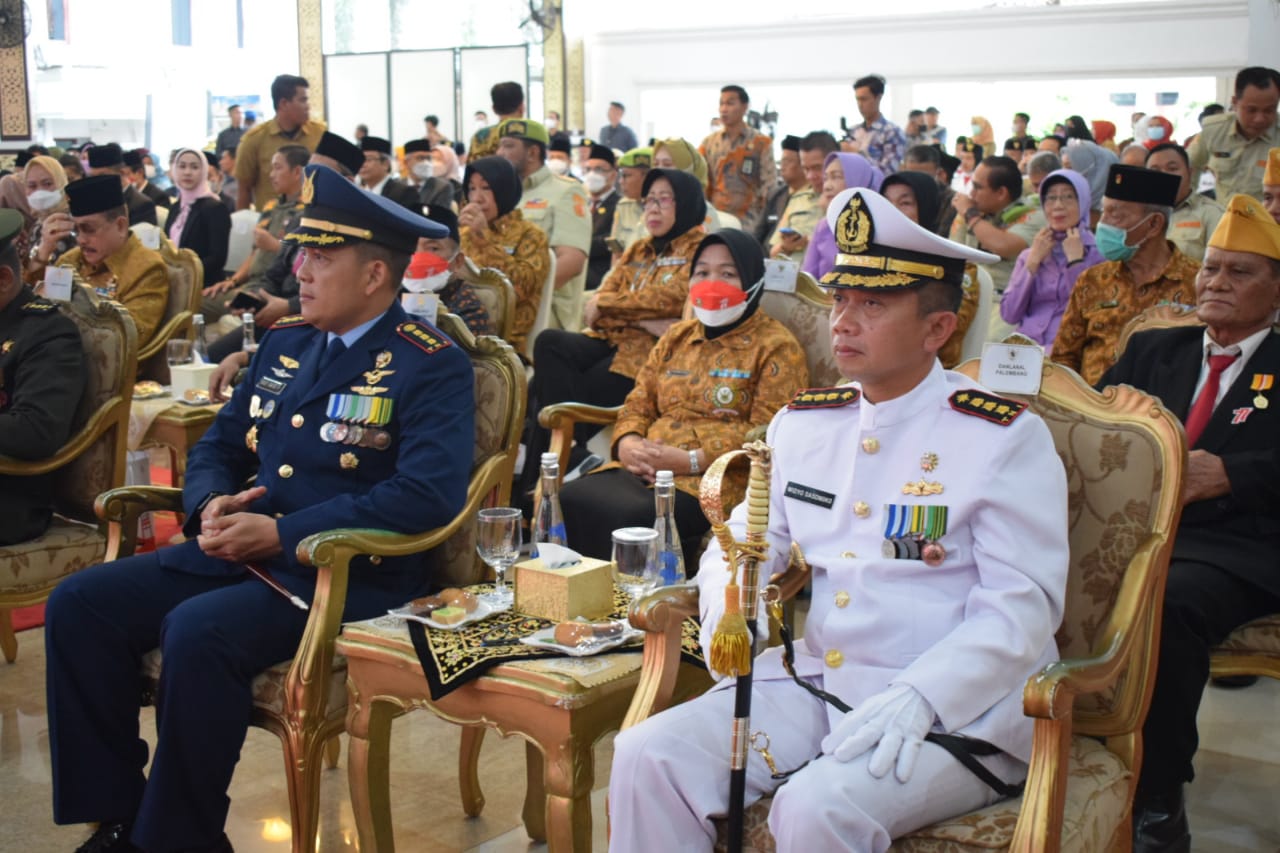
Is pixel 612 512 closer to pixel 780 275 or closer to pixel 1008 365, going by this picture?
pixel 780 275

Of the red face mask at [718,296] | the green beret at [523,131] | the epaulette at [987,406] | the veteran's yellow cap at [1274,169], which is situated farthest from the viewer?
the green beret at [523,131]

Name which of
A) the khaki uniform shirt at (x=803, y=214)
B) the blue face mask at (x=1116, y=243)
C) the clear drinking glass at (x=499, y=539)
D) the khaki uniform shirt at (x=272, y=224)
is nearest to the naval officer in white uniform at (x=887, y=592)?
the clear drinking glass at (x=499, y=539)

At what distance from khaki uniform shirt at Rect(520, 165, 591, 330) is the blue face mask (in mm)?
2816

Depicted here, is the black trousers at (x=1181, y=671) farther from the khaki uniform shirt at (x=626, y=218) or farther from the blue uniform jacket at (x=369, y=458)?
the khaki uniform shirt at (x=626, y=218)

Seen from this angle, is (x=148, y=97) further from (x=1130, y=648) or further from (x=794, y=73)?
(x=1130, y=648)

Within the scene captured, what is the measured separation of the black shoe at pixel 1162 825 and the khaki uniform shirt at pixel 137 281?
434cm

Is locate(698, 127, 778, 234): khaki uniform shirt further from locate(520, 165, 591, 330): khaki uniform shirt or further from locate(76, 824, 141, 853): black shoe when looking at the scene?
locate(76, 824, 141, 853): black shoe

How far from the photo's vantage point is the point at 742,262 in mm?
3576

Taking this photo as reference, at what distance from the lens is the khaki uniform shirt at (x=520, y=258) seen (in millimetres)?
5398

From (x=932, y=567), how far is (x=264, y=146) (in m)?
6.92

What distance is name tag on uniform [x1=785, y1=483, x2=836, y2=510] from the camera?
212 cm

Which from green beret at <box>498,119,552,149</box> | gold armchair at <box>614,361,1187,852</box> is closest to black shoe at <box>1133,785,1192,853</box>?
gold armchair at <box>614,361,1187,852</box>

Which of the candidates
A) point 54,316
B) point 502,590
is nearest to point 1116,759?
point 502,590

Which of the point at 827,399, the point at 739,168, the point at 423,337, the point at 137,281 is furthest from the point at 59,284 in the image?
the point at 739,168
